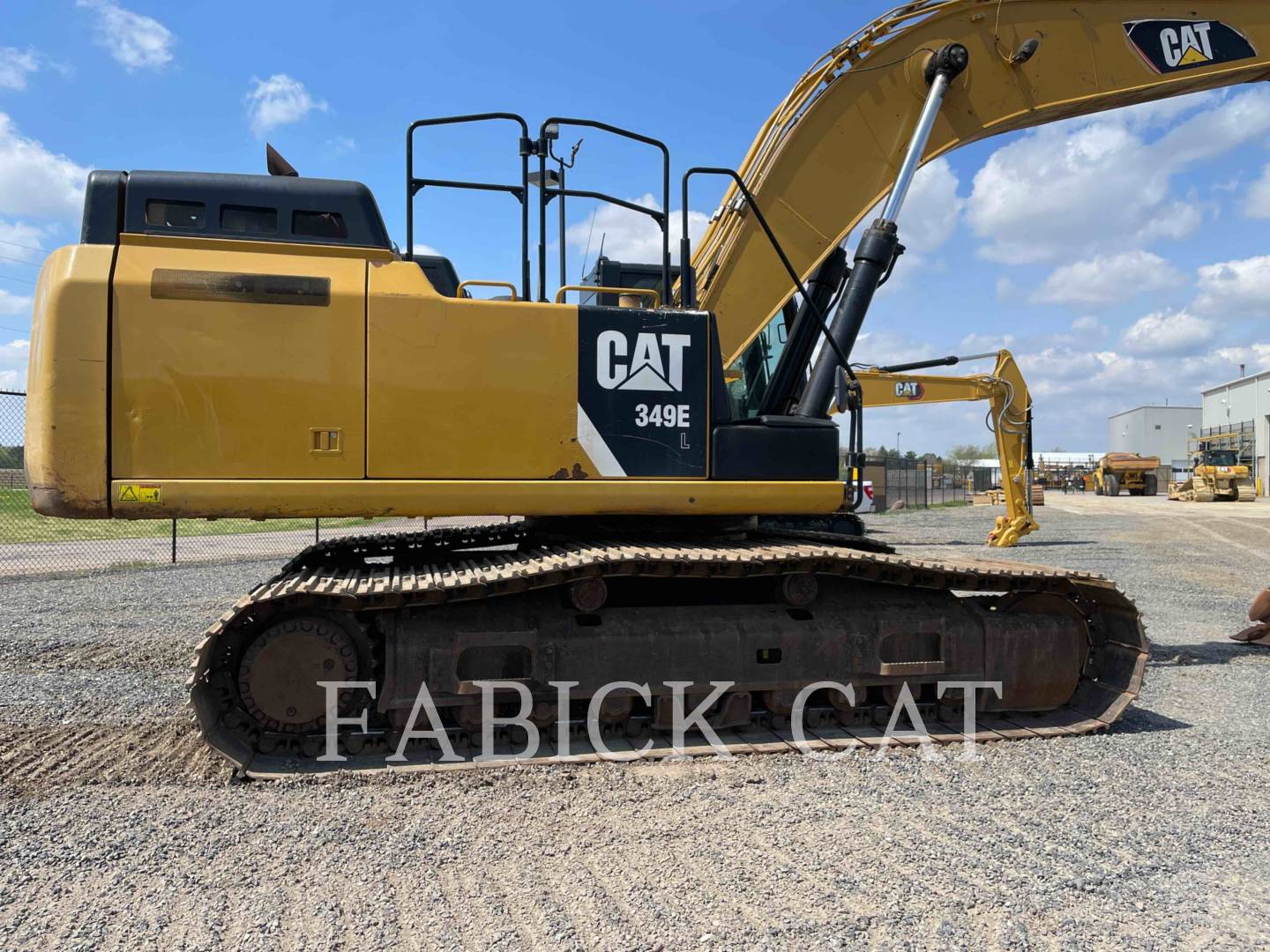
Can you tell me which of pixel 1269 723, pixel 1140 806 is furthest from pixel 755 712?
pixel 1269 723

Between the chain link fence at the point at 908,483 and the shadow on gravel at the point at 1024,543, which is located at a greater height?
the chain link fence at the point at 908,483

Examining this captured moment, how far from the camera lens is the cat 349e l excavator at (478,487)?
434cm

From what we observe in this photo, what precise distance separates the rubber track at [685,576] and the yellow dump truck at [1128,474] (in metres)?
49.4

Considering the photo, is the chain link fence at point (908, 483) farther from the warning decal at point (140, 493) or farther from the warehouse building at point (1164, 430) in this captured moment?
the warehouse building at point (1164, 430)

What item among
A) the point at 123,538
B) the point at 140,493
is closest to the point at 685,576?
the point at 140,493

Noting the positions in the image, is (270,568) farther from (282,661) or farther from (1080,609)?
(1080,609)

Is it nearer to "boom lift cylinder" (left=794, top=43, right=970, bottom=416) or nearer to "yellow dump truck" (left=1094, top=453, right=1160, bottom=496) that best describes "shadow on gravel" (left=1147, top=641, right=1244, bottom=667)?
"boom lift cylinder" (left=794, top=43, right=970, bottom=416)

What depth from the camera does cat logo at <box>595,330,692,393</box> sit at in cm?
472

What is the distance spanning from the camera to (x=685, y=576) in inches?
185

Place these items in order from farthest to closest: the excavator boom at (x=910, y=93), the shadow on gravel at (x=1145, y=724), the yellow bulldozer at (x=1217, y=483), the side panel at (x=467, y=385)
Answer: the yellow bulldozer at (x=1217, y=483)
the excavator boom at (x=910, y=93)
the shadow on gravel at (x=1145, y=724)
the side panel at (x=467, y=385)

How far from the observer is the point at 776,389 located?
5812 mm

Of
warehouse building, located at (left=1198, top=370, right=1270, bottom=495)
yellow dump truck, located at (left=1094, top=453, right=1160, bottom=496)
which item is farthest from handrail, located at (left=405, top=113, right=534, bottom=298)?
warehouse building, located at (left=1198, top=370, right=1270, bottom=495)

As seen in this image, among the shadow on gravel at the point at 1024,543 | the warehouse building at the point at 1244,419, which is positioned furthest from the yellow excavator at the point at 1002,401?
the warehouse building at the point at 1244,419

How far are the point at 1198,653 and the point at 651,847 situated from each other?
20.0 feet
